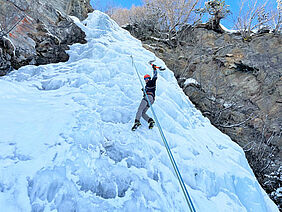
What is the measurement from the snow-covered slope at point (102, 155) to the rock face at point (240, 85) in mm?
4276

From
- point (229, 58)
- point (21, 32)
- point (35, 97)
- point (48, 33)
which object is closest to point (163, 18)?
point (229, 58)

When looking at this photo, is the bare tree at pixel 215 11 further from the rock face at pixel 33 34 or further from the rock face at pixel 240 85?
the rock face at pixel 33 34

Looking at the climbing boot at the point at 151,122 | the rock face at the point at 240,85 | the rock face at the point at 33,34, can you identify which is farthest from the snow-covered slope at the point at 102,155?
the rock face at the point at 240,85

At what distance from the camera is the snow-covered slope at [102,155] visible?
1.69 metres

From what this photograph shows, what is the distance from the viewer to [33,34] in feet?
17.2

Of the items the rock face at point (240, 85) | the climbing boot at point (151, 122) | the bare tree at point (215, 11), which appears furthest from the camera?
the bare tree at point (215, 11)

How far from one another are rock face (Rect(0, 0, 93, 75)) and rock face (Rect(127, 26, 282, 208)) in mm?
4915

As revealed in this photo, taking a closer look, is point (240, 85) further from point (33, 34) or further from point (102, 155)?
point (33, 34)

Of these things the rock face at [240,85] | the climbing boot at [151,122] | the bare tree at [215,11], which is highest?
the bare tree at [215,11]

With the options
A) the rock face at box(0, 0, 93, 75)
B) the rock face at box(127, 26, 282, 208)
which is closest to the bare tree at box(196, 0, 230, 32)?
the rock face at box(127, 26, 282, 208)

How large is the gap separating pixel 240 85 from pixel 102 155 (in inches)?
393

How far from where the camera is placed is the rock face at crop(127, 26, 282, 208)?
755 cm

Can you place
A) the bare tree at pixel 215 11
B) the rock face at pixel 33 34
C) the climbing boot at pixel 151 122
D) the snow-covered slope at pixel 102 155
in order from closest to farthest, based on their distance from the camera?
1. the snow-covered slope at pixel 102 155
2. the climbing boot at pixel 151 122
3. the rock face at pixel 33 34
4. the bare tree at pixel 215 11

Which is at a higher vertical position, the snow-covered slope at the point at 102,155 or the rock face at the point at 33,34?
the rock face at the point at 33,34
